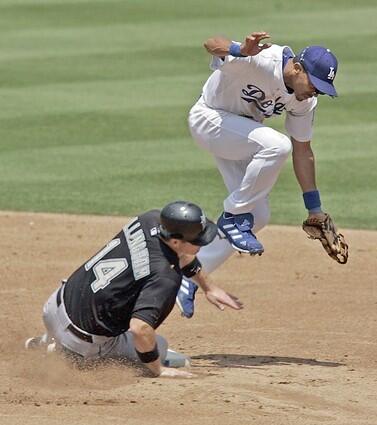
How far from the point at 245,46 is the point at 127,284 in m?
1.68

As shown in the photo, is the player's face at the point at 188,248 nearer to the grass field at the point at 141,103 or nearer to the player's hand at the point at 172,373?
the player's hand at the point at 172,373

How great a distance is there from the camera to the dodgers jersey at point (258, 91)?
23.9 feet

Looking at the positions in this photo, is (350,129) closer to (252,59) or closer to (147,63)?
(147,63)

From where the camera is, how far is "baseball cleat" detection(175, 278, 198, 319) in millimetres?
7434

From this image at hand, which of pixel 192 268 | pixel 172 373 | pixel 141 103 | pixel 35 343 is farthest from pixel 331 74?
pixel 141 103

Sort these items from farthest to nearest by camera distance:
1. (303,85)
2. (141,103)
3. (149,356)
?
(141,103), (303,85), (149,356)

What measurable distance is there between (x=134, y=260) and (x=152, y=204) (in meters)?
4.66

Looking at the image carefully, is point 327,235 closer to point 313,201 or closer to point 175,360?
point 313,201

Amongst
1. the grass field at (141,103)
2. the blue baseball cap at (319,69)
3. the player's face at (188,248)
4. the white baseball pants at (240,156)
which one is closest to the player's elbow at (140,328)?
the player's face at (188,248)

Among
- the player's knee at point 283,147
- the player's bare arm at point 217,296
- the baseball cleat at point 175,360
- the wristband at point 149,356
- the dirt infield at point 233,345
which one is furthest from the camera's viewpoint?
the player's knee at point 283,147

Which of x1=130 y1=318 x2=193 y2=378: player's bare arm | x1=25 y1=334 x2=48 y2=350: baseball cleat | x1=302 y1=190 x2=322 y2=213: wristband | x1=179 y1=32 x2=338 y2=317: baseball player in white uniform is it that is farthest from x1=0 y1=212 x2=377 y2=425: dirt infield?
x1=302 y1=190 x2=322 y2=213: wristband

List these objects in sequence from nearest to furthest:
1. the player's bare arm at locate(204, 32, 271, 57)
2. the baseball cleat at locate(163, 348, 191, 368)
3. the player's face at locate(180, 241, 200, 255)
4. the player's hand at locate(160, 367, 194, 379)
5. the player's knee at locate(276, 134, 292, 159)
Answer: the player's face at locate(180, 241, 200, 255) < the player's hand at locate(160, 367, 194, 379) < the baseball cleat at locate(163, 348, 191, 368) < the player's bare arm at locate(204, 32, 271, 57) < the player's knee at locate(276, 134, 292, 159)

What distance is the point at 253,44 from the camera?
6992 millimetres

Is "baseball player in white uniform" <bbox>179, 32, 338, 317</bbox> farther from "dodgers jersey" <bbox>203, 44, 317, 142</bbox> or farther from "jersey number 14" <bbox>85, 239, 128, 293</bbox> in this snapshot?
"jersey number 14" <bbox>85, 239, 128, 293</bbox>
